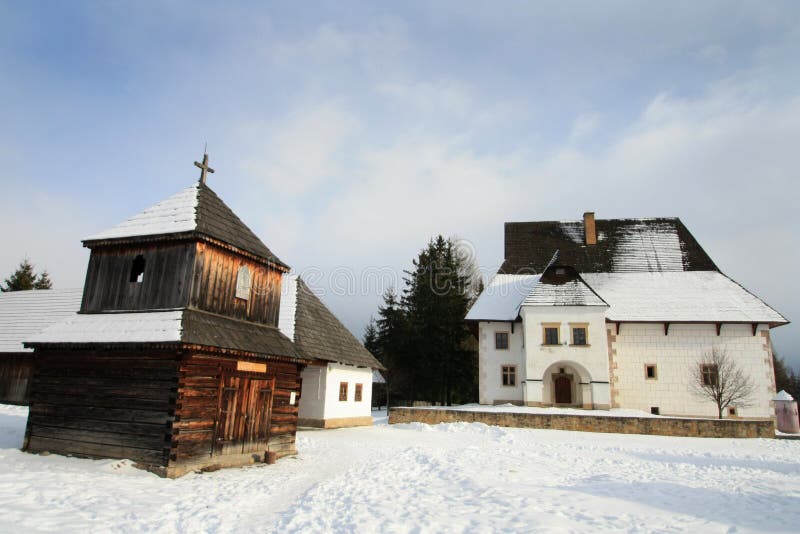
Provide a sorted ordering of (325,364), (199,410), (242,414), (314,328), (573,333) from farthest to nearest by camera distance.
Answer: (573,333) → (314,328) → (325,364) → (242,414) → (199,410)

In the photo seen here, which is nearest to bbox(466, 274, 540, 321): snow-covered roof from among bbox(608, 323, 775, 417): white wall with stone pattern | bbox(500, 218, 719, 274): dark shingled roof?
bbox(500, 218, 719, 274): dark shingled roof

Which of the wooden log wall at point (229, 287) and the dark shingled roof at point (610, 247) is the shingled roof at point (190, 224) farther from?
the dark shingled roof at point (610, 247)

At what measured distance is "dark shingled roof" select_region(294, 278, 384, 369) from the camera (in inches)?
808

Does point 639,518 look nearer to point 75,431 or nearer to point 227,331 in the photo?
point 227,331

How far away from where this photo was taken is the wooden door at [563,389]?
28438 mm

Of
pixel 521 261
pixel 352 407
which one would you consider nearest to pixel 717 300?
pixel 521 261

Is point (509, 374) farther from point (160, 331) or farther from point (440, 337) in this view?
point (160, 331)

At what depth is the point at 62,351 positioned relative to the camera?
42.5 feet

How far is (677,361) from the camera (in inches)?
1091

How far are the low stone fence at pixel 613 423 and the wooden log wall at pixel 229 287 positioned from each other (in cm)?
1024

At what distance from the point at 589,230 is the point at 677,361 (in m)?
9.96

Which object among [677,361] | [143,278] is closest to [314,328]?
[143,278]

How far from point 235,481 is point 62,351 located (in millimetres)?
6076

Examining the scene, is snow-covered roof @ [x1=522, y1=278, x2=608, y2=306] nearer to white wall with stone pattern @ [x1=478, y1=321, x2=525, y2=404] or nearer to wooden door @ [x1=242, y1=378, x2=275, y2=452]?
white wall with stone pattern @ [x1=478, y1=321, x2=525, y2=404]
